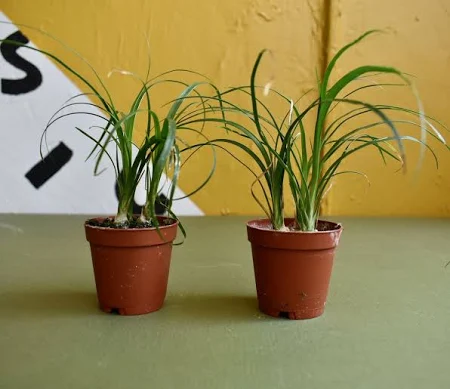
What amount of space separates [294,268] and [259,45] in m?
1.51

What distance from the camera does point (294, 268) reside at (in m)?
0.81

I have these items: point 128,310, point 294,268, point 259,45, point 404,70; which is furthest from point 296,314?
point 404,70

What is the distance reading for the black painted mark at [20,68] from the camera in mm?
2016

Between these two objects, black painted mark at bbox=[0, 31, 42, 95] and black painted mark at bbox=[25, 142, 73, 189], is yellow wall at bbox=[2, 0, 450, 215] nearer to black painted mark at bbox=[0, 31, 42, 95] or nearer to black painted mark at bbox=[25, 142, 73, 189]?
black painted mark at bbox=[0, 31, 42, 95]

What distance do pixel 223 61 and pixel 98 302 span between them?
145cm

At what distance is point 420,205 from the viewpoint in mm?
2193

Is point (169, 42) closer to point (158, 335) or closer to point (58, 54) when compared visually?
point (58, 54)

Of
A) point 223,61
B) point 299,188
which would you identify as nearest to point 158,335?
point 299,188

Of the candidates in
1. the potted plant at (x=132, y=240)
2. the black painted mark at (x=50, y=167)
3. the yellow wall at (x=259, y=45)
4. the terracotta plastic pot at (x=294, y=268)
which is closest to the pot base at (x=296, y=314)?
the terracotta plastic pot at (x=294, y=268)

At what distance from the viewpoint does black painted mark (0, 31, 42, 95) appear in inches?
79.4

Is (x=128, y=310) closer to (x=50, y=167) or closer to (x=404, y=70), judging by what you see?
(x=50, y=167)

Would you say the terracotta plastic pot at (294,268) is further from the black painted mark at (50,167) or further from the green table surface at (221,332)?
the black painted mark at (50,167)

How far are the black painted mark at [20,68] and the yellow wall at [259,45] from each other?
0.09 m

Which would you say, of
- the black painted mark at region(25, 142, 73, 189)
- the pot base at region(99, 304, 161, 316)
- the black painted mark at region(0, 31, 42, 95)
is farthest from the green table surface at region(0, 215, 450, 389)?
the black painted mark at region(0, 31, 42, 95)
